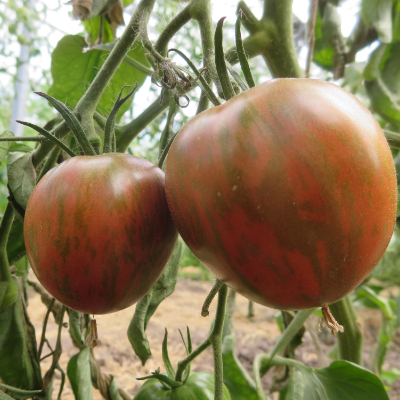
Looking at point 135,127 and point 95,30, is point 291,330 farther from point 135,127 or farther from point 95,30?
point 95,30

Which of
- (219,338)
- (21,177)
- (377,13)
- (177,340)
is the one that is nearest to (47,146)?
(21,177)

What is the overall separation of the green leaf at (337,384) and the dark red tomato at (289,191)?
0.33 metres

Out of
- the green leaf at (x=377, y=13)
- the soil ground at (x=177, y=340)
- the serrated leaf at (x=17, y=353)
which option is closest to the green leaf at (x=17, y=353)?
the serrated leaf at (x=17, y=353)

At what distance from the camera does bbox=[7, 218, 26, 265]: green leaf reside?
526 millimetres

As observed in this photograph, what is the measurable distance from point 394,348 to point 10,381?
159 cm

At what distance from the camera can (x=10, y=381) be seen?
1.66ft

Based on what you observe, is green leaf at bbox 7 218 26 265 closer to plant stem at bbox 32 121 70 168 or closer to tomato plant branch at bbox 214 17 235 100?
plant stem at bbox 32 121 70 168

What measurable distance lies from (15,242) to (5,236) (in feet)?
0.27

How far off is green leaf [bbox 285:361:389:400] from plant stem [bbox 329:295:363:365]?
79 millimetres

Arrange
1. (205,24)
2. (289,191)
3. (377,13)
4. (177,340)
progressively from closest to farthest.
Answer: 1. (289,191)
2. (205,24)
3. (377,13)
4. (177,340)

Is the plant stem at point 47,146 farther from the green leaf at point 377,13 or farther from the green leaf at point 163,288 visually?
the green leaf at point 377,13

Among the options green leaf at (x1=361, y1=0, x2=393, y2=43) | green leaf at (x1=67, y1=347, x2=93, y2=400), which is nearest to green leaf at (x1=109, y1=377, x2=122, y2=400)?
green leaf at (x1=67, y1=347, x2=93, y2=400)

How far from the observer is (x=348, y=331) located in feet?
2.00

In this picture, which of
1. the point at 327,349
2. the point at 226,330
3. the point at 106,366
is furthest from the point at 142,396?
the point at 327,349
